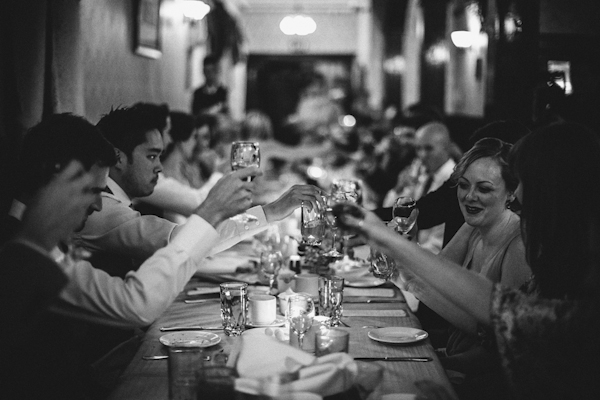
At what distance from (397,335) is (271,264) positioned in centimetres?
77

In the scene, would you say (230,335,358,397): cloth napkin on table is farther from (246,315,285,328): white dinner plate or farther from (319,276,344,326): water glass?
(319,276,344,326): water glass

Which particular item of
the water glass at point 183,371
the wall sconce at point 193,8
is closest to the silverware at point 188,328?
the water glass at point 183,371

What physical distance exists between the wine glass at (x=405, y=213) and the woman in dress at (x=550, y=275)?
81cm

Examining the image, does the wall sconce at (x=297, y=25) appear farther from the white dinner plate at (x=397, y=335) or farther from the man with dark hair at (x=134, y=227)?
the white dinner plate at (x=397, y=335)

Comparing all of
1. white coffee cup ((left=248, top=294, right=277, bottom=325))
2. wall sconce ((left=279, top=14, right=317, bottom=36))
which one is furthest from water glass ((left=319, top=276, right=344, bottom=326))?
wall sconce ((left=279, top=14, right=317, bottom=36))

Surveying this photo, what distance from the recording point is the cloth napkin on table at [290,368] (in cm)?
130

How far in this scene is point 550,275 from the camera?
1.56 meters

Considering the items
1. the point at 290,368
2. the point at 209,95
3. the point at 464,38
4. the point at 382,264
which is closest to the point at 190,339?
the point at 290,368

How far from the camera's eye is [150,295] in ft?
5.37

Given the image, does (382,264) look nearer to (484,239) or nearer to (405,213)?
(405,213)

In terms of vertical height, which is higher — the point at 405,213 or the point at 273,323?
the point at 405,213

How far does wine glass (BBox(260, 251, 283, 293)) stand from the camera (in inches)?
104

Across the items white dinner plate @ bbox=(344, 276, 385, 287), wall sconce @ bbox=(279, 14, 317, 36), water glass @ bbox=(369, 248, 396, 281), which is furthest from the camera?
wall sconce @ bbox=(279, 14, 317, 36)

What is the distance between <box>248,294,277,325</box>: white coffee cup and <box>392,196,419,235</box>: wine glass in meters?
0.59
